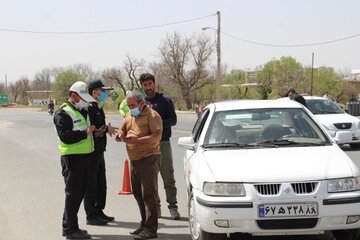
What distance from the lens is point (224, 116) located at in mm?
6258

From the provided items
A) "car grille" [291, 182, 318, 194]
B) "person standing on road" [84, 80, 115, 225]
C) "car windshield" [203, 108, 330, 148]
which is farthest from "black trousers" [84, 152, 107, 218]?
"car grille" [291, 182, 318, 194]

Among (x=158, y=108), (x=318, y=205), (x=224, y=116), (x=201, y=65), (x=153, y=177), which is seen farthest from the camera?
(x=201, y=65)

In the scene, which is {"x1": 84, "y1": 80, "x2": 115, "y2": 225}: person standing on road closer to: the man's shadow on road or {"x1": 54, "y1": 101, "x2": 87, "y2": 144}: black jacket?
the man's shadow on road

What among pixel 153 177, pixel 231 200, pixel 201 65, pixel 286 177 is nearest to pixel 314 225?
pixel 286 177

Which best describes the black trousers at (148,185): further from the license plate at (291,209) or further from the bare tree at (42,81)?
the bare tree at (42,81)

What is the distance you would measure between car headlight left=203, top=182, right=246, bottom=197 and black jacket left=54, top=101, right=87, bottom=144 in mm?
1863

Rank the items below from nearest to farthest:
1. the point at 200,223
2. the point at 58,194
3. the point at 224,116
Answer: the point at 200,223 → the point at 224,116 → the point at 58,194

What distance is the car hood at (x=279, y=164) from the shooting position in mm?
4727

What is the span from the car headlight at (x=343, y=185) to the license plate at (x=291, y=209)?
246 millimetres

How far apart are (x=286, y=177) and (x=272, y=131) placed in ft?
4.41

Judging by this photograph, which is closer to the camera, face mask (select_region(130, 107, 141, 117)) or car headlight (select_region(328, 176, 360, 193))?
car headlight (select_region(328, 176, 360, 193))

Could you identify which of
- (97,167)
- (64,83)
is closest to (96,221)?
(97,167)

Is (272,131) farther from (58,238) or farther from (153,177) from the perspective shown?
(58,238)

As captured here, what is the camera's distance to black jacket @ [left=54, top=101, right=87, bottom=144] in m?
5.93
